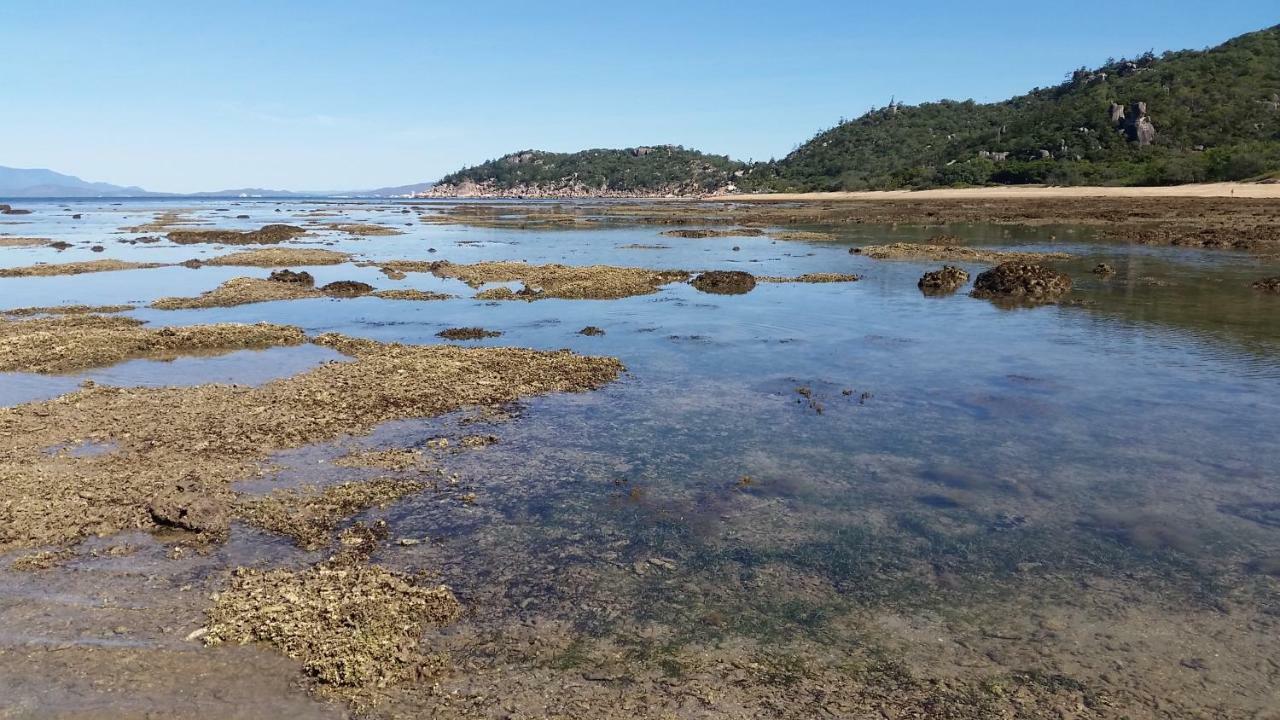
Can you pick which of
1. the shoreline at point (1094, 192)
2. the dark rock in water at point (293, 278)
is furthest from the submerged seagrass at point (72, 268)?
the shoreline at point (1094, 192)

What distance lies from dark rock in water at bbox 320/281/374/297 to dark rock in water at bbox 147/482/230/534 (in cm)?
2278

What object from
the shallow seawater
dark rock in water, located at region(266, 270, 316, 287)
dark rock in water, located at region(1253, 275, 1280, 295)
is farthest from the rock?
dark rock in water, located at region(266, 270, 316, 287)

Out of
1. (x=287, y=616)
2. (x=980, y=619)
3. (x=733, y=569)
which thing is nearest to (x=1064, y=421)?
(x=980, y=619)

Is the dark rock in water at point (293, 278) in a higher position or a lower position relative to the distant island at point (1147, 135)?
lower

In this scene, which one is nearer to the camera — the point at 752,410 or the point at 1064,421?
the point at 1064,421

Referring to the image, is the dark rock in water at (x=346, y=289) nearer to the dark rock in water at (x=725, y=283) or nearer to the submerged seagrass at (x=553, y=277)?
the submerged seagrass at (x=553, y=277)

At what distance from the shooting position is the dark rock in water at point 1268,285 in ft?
91.0

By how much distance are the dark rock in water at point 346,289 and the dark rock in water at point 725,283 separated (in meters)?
14.4

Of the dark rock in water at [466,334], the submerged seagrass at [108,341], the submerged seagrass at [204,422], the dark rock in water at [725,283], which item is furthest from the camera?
the dark rock in water at [725,283]

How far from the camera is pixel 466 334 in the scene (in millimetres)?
22688

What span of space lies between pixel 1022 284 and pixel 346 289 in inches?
1082

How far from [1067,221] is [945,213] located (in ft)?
52.9

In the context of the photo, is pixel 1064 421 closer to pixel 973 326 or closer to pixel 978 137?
pixel 973 326

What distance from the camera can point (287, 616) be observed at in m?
7.40
